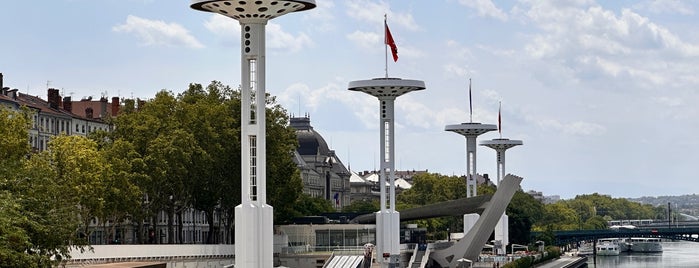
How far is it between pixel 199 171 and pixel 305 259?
13.1 meters

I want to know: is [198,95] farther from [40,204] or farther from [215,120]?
[40,204]

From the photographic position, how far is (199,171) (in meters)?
109

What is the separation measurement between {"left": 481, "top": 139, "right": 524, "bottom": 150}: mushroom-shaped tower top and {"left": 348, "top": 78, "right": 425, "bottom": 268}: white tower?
48.6 metres

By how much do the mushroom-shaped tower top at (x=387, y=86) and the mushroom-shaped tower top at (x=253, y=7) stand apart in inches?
1710

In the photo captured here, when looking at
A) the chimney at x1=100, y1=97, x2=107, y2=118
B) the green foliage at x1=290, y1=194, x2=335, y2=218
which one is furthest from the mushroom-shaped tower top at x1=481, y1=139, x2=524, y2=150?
the chimney at x1=100, y1=97, x2=107, y2=118

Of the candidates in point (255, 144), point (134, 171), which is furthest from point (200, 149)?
point (255, 144)

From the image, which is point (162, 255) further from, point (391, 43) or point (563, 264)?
point (563, 264)

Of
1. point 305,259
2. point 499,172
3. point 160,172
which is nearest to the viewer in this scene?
point 160,172

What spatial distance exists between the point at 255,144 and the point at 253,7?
6.64 m

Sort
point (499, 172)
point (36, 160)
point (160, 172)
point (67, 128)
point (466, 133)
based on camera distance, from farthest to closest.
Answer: point (499, 172) < point (466, 133) < point (67, 128) < point (160, 172) < point (36, 160)

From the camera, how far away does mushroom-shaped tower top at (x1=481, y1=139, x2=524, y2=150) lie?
543 feet

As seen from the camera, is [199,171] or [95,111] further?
[95,111]

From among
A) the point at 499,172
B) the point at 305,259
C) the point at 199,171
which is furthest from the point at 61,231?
the point at 499,172

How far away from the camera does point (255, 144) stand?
68188 millimetres
